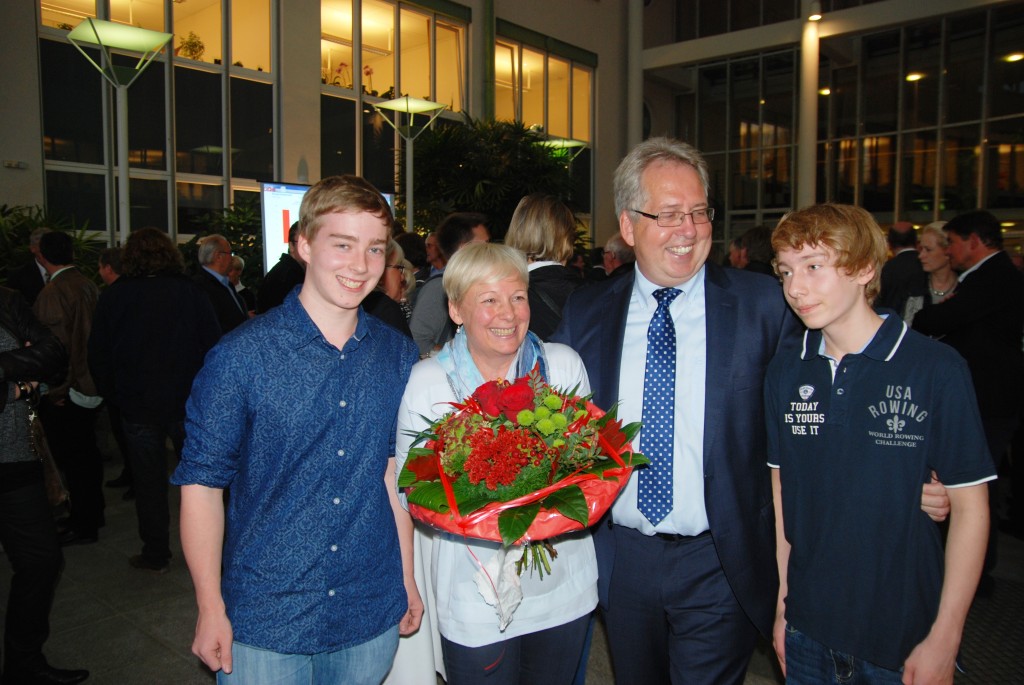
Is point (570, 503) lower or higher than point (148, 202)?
lower

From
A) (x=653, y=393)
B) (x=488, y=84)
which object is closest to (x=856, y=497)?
(x=653, y=393)

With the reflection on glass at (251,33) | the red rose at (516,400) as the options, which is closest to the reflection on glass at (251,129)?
the reflection on glass at (251,33)

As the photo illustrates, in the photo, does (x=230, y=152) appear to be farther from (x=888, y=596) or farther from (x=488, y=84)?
(x=888, y=596)

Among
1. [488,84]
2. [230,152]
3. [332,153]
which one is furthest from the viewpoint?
[488,84]

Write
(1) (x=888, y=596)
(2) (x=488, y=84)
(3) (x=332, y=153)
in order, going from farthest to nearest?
(2) (x=488, y=84) → (3) (x=332, y=153) → (1) (x=888, y=596)

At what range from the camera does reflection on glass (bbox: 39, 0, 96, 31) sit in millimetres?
9500

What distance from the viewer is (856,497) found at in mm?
1798

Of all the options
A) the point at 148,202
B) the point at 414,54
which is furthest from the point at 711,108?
the point at 148,202

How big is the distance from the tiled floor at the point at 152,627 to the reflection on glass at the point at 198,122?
7.72 meters

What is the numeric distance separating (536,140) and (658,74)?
7351 millimetres

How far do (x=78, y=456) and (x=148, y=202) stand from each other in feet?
22.2

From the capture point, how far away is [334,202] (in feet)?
5.93

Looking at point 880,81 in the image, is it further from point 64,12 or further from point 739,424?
point 739,424

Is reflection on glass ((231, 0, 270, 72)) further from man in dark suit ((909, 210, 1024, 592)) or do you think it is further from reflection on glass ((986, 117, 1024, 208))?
reflection on glass ((986, 117, 1024, 208))
